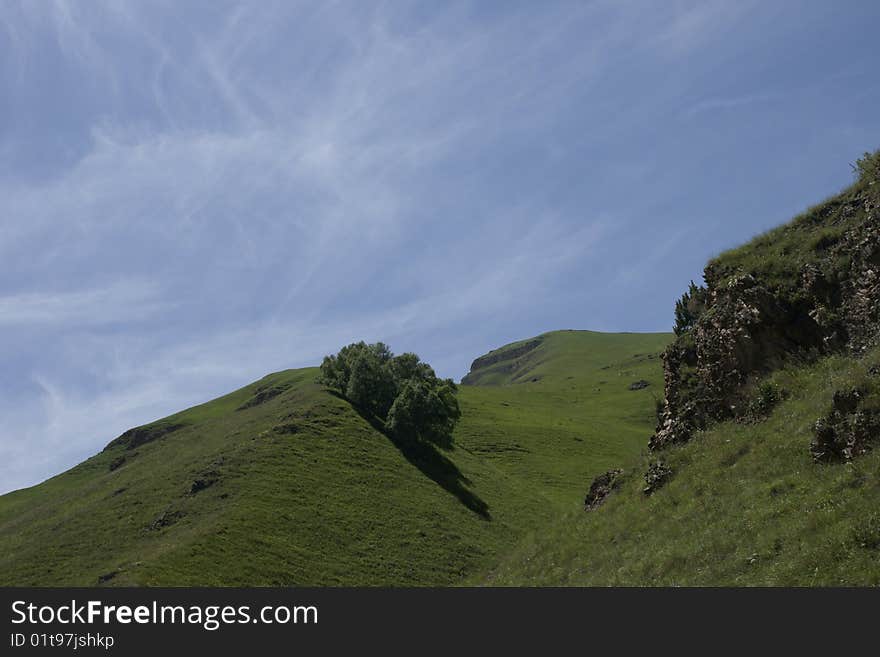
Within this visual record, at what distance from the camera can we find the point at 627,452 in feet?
352

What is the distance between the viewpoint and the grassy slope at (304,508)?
50.6 m

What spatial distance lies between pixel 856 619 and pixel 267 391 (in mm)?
148569

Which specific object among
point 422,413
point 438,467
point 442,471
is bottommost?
point 442,471

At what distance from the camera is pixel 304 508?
6041 centimetres

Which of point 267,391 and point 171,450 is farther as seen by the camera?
point 267,391

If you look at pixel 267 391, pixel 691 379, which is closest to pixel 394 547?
pixel 691 379

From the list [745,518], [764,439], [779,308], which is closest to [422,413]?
[779,308]

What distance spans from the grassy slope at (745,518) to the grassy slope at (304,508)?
13162mm

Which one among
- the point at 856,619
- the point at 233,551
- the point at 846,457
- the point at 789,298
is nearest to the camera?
the point at 856,619

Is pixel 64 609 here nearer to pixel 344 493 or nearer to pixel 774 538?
pixel 774 538

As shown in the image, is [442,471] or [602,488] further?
[442,471]

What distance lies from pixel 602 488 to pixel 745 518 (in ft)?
35.3

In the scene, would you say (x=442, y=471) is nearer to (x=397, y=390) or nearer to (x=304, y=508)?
(x=397, y=390)

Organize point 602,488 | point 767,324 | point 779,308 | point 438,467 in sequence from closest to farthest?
point 779,308 < point 767,324 < point 602,488 < point 438,467
